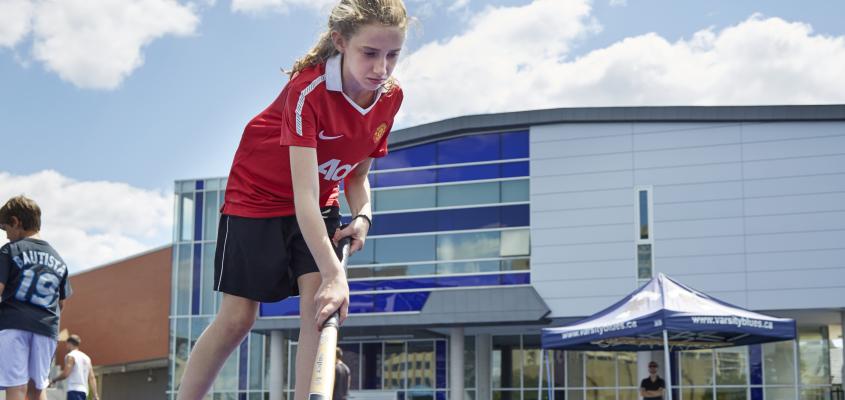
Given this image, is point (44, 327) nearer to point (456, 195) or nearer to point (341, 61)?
point (341, 61)

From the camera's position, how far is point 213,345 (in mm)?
3217

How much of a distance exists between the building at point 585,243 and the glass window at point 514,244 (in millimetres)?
49

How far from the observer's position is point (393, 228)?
35156mm

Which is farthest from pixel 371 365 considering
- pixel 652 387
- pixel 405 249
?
pixel 652 387

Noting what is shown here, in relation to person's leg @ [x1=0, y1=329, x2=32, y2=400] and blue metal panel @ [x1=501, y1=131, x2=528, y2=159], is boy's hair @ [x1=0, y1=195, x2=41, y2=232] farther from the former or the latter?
blue metal panel @ [x1=501, y1=131, x2=528, y2=159]

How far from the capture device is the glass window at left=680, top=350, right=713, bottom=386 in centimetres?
3375

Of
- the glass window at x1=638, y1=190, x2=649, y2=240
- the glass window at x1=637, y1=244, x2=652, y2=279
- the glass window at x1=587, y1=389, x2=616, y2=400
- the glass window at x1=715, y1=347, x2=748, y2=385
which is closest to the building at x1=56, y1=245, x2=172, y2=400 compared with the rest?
the glass window at x1=587, y1=389, x2=616, y2=400

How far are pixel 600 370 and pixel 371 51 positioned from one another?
33.6m

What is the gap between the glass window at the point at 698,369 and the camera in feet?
111

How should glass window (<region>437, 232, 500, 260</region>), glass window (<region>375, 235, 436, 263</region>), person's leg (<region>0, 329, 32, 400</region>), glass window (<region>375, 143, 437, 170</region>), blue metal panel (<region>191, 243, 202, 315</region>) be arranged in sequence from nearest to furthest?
person's leg (<region>0, 329, 32, 400</region>), glass window (<region>437, 232, 500, 260</region>), glass window (<region>375, 235, 436, 263</region>), glass window (<region>375, 143, 437, 170</region>), blue metal panel (<region>191, 243, 202, 315</region>)

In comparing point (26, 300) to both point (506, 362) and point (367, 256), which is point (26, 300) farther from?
point (506, 362)

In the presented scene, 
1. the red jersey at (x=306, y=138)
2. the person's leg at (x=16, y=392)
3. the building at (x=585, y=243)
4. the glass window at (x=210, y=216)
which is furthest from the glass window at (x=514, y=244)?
the red jersey at (x=306, y=138)

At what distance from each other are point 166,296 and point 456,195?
55.7ft

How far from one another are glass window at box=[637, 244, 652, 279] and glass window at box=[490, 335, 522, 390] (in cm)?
692
